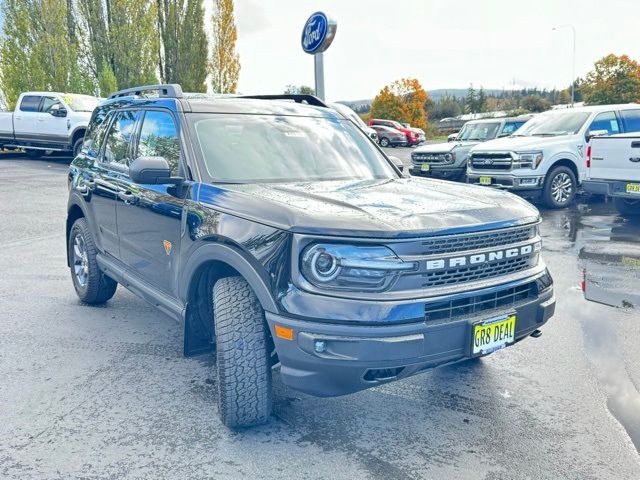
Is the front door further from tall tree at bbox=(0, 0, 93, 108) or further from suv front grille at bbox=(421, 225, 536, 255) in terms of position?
tall tree at bbox=(0, 0, 93, 108)

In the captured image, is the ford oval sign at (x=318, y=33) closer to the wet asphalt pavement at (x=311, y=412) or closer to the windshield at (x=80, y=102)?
the wet asphalt pavement at (x=311, y=412)

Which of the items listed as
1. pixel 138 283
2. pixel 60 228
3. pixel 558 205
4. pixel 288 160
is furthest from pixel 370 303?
pixel 558 205

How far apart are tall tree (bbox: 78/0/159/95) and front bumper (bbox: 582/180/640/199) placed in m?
27.9

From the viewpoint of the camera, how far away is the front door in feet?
13.0

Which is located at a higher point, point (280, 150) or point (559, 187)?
Result: point (280, 150)

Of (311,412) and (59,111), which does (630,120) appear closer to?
(311,412)

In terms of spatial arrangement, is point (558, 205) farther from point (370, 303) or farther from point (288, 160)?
point (370, 303)

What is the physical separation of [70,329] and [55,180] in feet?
38.1

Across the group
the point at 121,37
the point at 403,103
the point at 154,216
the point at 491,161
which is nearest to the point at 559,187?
the point at 491,161

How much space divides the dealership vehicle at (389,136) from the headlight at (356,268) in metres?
33.7

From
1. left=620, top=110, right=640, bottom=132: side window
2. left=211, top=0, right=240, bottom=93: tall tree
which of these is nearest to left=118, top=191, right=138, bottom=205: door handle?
left=620, top=110, right=640, bottom=132: side window

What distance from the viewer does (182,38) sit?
39500 mm

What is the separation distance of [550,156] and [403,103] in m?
67.9

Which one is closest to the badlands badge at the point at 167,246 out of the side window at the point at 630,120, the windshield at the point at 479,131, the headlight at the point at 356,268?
the headlight at the point at 356,268
